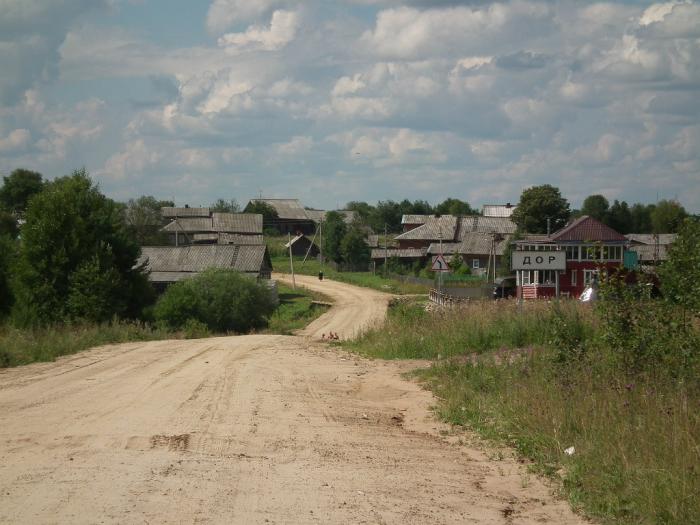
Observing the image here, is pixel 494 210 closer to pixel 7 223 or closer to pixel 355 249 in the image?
pixel 355 249

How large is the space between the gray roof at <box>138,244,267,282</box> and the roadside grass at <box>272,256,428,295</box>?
41.8 feet

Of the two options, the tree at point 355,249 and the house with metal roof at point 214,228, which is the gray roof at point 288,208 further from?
the tree at point 355,249

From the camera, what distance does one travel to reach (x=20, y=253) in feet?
130

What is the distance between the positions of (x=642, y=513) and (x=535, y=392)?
455 centimetres

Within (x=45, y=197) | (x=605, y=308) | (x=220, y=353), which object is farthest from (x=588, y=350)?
(x=45, y=197)

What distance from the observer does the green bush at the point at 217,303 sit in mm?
43438

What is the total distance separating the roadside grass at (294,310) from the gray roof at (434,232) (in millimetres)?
35427

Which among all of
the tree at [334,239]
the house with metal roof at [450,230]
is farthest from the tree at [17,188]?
the house with metal roof at [450,230]

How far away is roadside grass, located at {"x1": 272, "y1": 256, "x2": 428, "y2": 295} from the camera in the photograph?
75875 millimetres

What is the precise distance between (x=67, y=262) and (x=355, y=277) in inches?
2040

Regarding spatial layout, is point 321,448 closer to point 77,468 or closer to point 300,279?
point 77,468

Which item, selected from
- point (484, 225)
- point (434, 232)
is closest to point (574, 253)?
point (434, 232)

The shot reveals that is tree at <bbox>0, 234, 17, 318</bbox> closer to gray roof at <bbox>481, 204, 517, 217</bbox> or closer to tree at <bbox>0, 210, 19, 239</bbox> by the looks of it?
tree at <bbox>0, 210, 19, 239</bbox>

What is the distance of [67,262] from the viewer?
39.2 m
